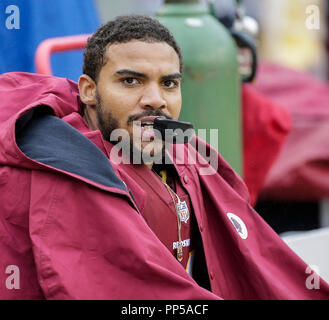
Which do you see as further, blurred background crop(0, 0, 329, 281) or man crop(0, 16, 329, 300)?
blurred background crop(0, 0, 329, 281)

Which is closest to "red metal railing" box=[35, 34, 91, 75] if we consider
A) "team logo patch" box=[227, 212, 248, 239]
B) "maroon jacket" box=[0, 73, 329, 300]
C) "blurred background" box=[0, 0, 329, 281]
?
"blurred background" box=[0, 0, 329, 281]

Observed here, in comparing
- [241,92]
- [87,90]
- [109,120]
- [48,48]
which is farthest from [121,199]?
[241,92]

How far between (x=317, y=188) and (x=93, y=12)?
2.22 m

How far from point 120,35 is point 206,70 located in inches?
76.6

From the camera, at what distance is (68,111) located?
2.16 metres

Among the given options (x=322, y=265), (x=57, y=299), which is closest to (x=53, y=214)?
(x=57, y=299)

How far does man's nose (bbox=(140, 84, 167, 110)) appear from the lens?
2.08m

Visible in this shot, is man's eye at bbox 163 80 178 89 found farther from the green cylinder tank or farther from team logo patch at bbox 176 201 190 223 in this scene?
the green cylinder tank

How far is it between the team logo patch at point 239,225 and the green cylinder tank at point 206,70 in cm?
154

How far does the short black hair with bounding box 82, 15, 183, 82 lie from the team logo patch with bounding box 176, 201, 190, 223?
45cm

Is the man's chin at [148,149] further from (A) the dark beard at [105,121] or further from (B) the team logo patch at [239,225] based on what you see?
(B) the team logo patch at [239,225]

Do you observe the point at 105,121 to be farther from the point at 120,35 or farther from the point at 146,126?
the point at 120,35

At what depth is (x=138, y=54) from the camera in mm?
2078
